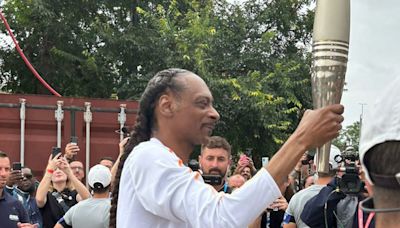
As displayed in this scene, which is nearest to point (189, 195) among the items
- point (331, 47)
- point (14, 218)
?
point (331, 47)

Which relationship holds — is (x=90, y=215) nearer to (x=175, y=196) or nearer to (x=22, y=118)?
(x=22, y=118)

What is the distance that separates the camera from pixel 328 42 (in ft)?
4.47

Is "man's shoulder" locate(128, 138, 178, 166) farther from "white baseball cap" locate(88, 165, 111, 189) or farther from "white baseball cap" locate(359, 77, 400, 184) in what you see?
"white baseball cap" locate(88, 165, 111, 189)

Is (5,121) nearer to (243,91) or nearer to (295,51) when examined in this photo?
(243,91)

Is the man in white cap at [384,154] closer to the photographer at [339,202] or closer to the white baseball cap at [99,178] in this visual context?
the photographer at [339,202]

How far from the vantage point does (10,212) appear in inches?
190

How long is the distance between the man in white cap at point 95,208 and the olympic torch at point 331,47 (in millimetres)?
3483

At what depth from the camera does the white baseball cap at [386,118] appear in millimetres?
1000

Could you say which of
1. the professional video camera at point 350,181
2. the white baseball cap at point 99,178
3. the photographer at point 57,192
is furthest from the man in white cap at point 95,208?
the professional video camera at point 350,181

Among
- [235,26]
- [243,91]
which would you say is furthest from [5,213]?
[235,26]

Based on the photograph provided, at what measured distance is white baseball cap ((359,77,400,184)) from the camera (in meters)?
1.00

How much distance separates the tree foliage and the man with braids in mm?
9027

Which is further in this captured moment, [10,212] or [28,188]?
[28,188]

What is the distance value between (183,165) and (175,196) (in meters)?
0.16
